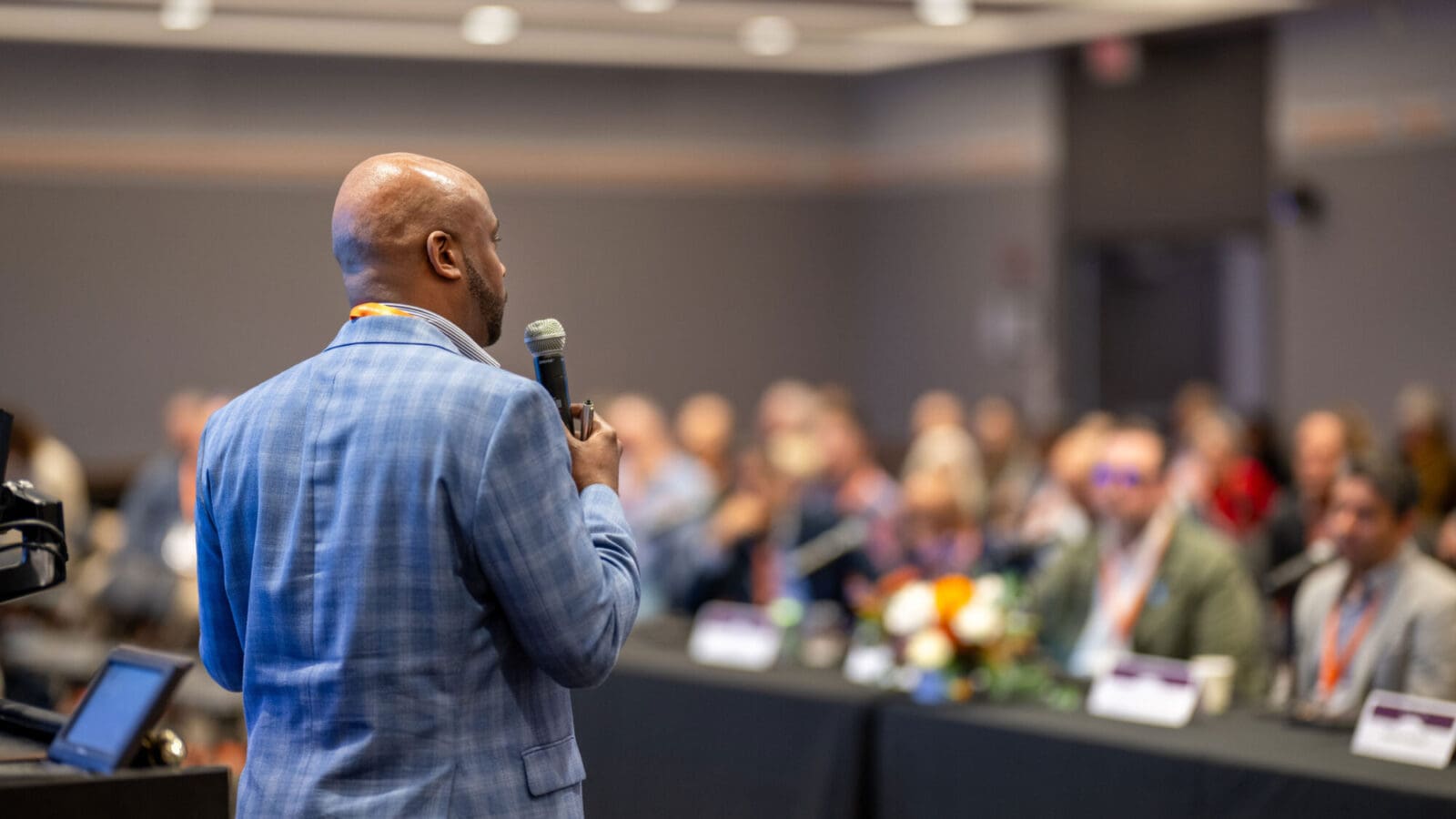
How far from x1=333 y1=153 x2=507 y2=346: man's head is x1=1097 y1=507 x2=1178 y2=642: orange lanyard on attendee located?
9.43 feet

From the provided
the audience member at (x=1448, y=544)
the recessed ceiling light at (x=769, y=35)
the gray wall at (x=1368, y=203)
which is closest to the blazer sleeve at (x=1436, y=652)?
the audience member at (x=1448, y=544)

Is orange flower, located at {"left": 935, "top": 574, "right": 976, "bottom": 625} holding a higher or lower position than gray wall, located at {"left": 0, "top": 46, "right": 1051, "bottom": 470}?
lower

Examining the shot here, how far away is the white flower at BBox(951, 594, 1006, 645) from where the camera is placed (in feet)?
10.6

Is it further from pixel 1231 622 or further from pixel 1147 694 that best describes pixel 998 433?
pixel 1147 694

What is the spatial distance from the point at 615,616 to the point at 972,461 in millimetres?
6979

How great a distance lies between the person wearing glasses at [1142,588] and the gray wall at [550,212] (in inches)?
174

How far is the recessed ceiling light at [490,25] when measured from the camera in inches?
299

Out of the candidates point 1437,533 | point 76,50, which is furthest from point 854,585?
point 76,50

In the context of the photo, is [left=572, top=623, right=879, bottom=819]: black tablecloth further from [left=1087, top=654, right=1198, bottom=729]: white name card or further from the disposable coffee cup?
the disposable coffee cup

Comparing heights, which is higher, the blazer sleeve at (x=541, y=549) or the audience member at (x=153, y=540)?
the blazer sleeve at (x=541, y=549)

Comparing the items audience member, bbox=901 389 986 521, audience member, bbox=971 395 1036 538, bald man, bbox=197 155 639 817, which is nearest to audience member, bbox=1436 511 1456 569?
audience member, bbox=971 395 1036 538

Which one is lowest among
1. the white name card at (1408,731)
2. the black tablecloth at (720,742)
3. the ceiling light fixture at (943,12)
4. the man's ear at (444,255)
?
the black tablecloth at (720,742)

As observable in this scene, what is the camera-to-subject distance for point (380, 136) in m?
9.58

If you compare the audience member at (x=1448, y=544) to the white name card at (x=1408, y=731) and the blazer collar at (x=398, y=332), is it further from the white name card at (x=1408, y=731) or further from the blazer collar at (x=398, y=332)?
the blazer collar at (x=398, y=332)
